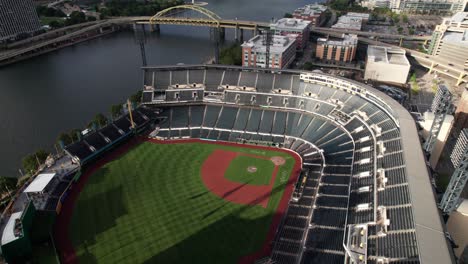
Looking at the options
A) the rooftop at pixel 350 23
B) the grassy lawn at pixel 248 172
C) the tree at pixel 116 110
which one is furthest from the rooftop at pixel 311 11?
the grassy lawn at pixel 248 172

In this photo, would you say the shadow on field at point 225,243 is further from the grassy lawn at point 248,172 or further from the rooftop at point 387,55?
the rooftop at point 387,55

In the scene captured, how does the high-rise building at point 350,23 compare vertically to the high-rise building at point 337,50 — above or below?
above

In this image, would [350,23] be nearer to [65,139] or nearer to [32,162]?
[65,139]

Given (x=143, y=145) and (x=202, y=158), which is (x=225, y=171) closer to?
(x=202, y=158)

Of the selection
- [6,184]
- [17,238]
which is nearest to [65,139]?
[6,184]

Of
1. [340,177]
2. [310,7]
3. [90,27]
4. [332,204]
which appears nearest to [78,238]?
[332,204]

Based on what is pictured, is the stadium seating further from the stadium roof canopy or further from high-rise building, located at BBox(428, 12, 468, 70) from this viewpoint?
high-rise building, located at BBox(428, 12, 468, 70)

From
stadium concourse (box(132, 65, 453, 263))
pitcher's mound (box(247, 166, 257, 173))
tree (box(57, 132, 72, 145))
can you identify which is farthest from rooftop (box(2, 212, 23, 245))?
pitcher's mound (box(247, 166, 257, 173))
